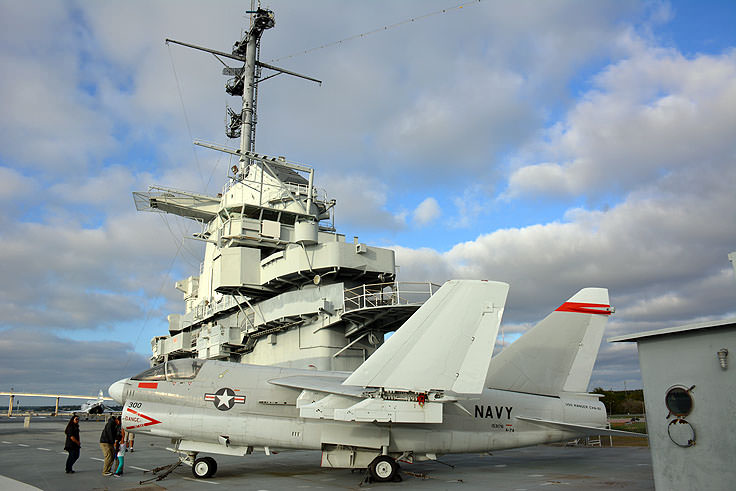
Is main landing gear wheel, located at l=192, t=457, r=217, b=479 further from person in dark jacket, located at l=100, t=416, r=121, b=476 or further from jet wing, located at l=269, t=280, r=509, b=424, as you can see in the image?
jet wing, located at l=269, t=280, r=509, b=424

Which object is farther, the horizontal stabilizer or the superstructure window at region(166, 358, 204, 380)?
the superstructure window at region(166, 358, 204, 380)

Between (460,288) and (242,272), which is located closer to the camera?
(460,288)

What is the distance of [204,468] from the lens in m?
13.4

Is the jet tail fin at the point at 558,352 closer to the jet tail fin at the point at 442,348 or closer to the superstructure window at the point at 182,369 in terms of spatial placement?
the jet tail fin at the point at 442,348

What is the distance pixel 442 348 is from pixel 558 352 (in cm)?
586

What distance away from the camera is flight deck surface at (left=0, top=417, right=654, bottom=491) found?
→ 38.9 feet

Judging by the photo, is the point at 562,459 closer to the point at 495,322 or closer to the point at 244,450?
the point at 495,322

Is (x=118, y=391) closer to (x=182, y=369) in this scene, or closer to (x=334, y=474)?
(x=182, y=369)

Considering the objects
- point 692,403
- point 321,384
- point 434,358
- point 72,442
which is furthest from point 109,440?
point 692,403

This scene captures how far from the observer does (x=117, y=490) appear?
1139 centimetres

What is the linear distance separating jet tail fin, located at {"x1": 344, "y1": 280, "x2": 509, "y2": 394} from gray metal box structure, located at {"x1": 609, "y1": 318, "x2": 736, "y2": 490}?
4.80 m

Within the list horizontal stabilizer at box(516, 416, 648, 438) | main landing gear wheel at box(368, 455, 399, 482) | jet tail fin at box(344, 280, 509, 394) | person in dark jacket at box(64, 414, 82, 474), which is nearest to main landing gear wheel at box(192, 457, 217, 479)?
person in dark jacket at box(64, 414, 82, 474)

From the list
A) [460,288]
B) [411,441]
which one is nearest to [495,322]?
[460,288]

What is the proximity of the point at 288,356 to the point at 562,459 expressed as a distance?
15058mm
